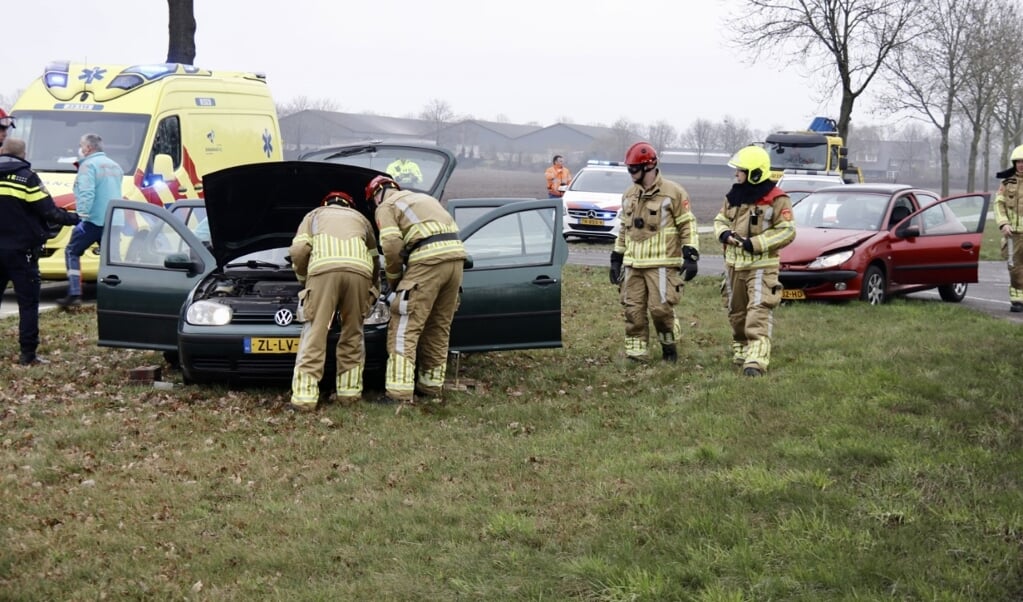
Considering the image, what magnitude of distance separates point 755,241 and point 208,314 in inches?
171

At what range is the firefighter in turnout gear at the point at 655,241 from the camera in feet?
30.5

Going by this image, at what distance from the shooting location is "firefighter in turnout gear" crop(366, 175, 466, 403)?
812 cm

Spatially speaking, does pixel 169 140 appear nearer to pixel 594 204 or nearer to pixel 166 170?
pixel 166 170

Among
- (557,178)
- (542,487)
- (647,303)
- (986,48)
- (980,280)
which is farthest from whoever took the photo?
(986,48)

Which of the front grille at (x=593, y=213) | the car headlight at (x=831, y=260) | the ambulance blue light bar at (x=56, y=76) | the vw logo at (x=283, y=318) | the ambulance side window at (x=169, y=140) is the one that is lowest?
the vw logo at (x=283, y=318)

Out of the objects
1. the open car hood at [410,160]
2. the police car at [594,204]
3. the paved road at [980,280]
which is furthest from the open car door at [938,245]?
the police car at [594,204]

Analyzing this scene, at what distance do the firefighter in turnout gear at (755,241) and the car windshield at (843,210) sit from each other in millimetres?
5014

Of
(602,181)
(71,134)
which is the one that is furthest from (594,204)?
(71,134)

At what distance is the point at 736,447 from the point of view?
21.0ft

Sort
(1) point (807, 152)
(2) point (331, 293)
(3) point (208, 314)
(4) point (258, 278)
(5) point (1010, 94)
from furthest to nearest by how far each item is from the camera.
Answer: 1. (5) point (1010, 94)
2. (1) point (807, 152)
3. (4) point (258, 278)
4. (3) point (208, 314)
5. (2) point (331, 293)

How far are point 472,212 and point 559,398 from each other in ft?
7.37

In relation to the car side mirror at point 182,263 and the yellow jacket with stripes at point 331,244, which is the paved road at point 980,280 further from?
the car side mirror at point 182,263

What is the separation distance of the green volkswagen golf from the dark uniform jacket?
39.5 inches

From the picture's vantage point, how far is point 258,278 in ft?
29.3
